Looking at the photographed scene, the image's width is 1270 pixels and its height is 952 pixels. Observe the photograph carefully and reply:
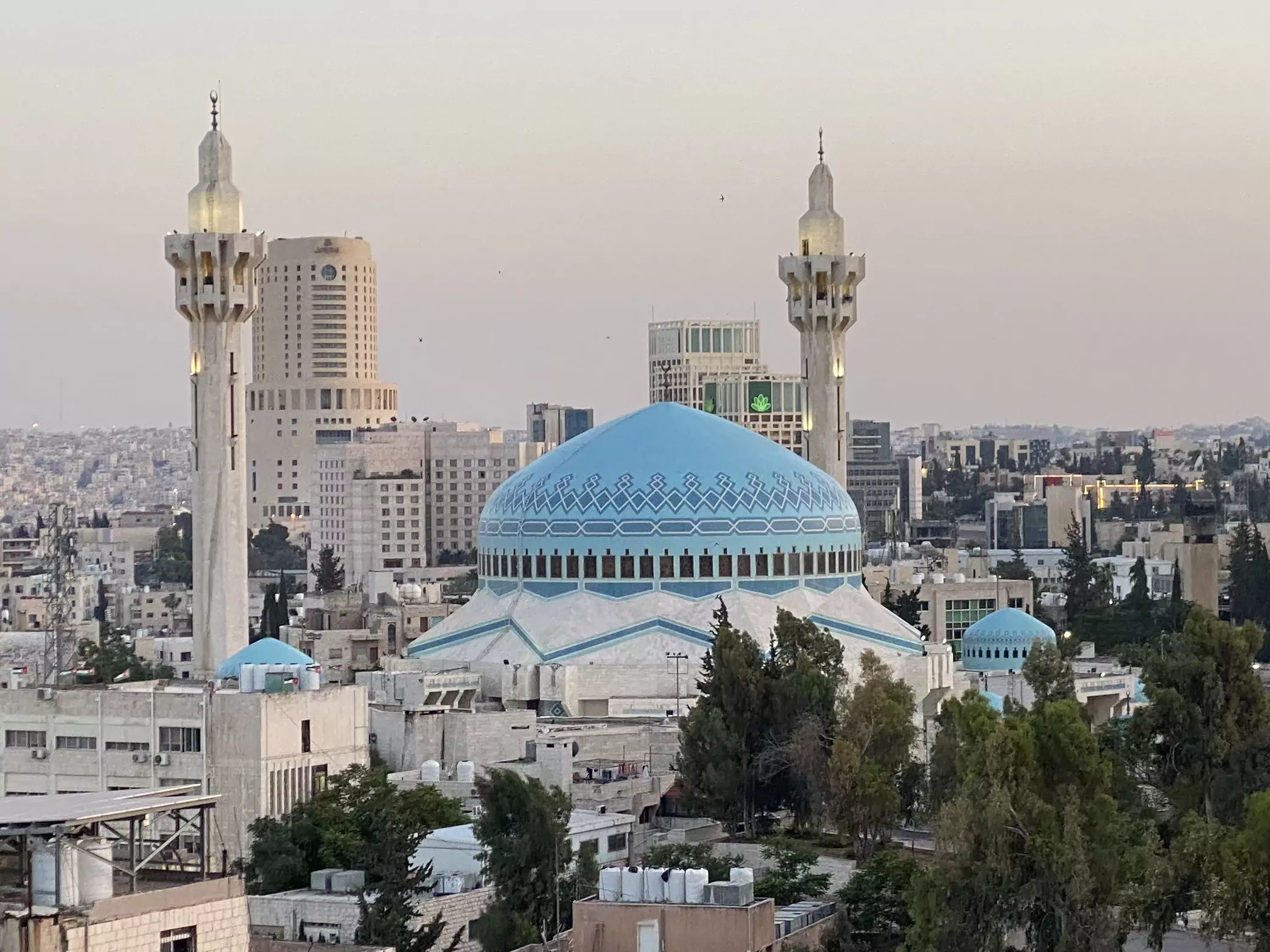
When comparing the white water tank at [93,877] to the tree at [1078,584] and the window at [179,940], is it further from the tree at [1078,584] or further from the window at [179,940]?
the tree at [1078,584]

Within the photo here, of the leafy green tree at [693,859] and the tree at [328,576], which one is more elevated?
the tree at [328,576]

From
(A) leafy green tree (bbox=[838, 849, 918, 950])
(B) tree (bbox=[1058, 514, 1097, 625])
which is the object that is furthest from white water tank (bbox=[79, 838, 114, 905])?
(B) tree (bbox=[1058, 514, 1097, 625])

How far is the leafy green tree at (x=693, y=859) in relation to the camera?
101 ft

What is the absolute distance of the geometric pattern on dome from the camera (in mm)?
47250

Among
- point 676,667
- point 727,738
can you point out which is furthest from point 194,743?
point 676,667

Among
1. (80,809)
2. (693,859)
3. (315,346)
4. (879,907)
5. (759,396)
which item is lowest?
(879,907)

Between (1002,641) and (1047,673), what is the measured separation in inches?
331

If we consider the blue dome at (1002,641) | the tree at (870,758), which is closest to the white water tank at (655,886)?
the tree at (870,758)

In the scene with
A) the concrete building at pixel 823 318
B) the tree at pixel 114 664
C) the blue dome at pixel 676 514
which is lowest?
the tree at pixel 114 664

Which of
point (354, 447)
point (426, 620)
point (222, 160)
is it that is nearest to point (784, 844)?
point (222, 160)

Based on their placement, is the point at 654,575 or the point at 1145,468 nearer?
the point at 654,575

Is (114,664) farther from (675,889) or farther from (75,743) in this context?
(675,889)

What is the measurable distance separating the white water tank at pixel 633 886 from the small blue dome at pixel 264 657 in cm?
1387

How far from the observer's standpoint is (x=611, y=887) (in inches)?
1045
